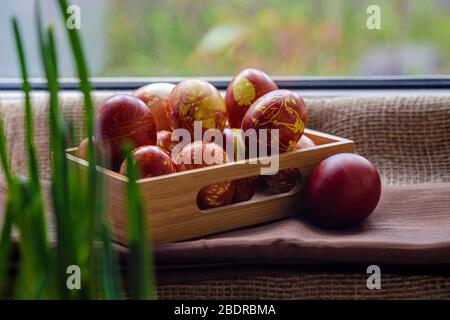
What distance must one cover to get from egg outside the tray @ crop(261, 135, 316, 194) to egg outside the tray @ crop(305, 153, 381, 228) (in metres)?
0.04

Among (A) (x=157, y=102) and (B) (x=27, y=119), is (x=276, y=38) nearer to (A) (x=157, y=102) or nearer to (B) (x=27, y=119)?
(A) (x=157, y=102)

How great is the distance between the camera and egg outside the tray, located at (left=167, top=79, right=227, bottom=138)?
88 cm

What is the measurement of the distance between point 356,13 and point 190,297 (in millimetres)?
784

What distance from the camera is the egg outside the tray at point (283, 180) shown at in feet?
2.90

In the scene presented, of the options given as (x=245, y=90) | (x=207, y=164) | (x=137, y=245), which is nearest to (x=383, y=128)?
(x=245, y=90)

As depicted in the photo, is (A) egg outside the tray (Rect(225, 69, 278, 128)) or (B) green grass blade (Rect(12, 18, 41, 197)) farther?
(A) egg outside the tray (Rect(225, 69, 278, 128))

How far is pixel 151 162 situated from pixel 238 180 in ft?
0.40

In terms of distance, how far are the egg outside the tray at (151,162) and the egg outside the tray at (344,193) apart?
178 mm

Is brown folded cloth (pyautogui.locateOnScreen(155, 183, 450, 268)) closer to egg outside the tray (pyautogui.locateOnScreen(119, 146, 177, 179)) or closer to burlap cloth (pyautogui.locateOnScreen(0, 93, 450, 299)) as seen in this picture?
egg outside the tray (pyautogui.locateOnScreen(119, 146, 177, 179))

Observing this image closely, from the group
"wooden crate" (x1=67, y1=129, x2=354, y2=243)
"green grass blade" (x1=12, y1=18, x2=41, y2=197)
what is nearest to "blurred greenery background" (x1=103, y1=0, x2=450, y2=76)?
Answer: "wooden crate" (x1=67, y1=129, x2=354, y2=243)

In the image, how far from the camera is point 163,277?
0.77 metres

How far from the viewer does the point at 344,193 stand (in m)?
0.82
